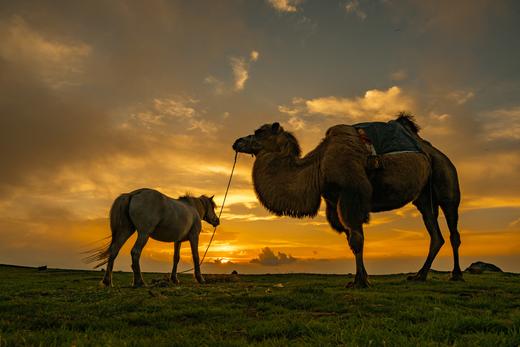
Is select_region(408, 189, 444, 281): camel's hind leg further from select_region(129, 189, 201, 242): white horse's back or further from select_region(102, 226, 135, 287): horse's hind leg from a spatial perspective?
select_region(102, 226, 135, 287): horse's hind leg

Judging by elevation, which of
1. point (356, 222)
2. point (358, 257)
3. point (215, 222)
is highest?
point (215, 222)

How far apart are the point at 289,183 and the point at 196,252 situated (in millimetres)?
5719

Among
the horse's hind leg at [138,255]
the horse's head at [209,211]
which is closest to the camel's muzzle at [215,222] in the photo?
the horse's head at [209,211]

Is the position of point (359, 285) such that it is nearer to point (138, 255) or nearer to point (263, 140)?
point (263, 140)

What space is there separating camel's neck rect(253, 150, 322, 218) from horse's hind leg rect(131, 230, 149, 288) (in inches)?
147

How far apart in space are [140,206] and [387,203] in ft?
23.4

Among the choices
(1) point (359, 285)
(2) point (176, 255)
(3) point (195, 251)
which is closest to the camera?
(1) point (359, 285)

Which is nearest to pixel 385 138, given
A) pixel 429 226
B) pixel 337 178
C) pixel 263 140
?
pixel 337 178

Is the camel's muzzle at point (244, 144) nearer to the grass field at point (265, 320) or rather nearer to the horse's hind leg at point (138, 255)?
the horse's hind leg at point (138, 255)

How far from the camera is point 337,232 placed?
12.3 meters

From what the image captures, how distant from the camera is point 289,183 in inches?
440

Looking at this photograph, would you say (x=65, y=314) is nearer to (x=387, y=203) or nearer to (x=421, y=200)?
(x=387, y=203)

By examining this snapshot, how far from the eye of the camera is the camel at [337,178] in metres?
10.4

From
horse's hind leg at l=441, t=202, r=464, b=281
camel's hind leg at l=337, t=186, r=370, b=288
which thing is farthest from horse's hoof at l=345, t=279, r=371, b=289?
horse's hind leg at l=441, t=202, r=464, b=281
